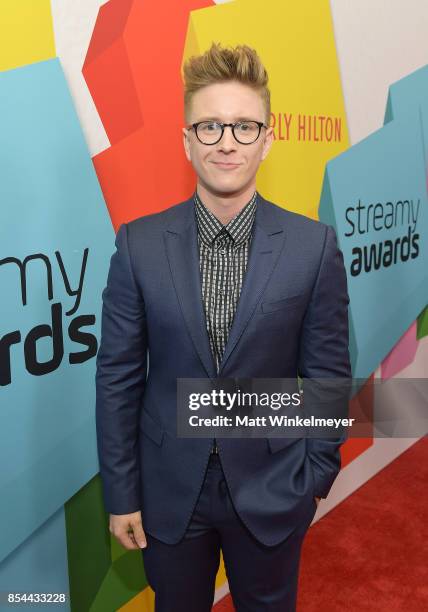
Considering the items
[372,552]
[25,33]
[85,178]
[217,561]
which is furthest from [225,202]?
[372,552]

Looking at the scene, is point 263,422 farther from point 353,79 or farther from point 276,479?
point 353,79

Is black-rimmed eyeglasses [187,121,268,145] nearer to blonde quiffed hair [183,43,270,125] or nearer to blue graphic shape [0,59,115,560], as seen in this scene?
blonde quiffed hair [183,43,270,125]

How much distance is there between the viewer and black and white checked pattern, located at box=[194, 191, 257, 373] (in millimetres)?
1223

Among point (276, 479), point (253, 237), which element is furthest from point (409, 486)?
point (253, 237)

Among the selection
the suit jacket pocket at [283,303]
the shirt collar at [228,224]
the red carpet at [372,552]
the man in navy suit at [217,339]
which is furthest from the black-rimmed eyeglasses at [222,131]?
the red carpet at [372,552]

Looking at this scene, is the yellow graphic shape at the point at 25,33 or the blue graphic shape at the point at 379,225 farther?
the blue graphic shape at the point at 379,225

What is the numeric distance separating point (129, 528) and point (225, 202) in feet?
2.47

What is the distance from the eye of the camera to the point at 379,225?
256cm

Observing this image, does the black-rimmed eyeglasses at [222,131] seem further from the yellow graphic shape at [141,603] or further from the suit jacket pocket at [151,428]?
the yellow graphic shape at [141,603]

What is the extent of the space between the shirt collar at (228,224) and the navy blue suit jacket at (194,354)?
18 millimetres

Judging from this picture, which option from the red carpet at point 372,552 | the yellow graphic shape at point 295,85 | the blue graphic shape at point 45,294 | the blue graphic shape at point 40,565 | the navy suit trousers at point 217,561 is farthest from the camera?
the red carpet at point 372,552

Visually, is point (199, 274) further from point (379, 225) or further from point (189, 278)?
point (379, 225)

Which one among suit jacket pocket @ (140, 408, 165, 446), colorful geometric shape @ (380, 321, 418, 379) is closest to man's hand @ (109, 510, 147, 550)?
suit jacket pocket @ (140, 408, 165, 446)

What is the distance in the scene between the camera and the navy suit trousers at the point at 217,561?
4.14 ft
